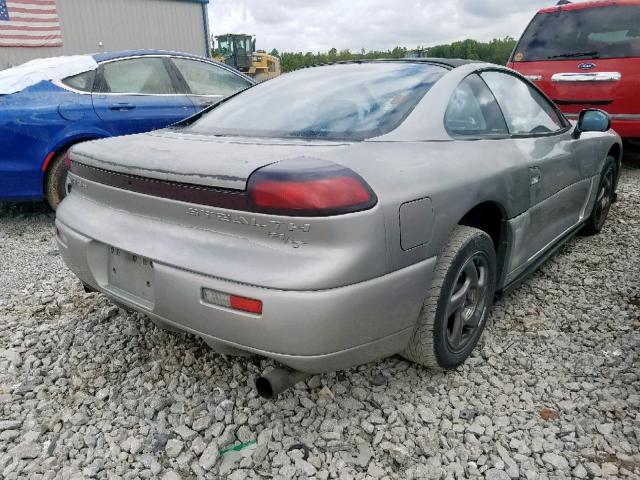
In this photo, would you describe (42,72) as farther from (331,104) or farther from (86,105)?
(331,104)

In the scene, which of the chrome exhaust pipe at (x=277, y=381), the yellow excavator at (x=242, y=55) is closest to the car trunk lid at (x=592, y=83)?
the chrome exhaust pipe at (x=277, y=381)

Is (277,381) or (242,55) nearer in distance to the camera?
(277,381)

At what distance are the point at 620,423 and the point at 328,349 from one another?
1.25 metres

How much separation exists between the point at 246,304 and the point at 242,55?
23.2 meters

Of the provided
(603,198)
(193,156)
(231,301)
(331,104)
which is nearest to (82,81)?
(331,104)

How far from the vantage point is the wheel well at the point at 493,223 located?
2.32 meters

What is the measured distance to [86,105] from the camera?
444cm

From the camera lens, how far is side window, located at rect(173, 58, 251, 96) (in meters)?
5.14

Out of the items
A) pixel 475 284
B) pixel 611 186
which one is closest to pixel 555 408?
pixel 475 284

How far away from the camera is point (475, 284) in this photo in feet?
7.72

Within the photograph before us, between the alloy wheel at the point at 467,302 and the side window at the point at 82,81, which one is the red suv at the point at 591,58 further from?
the side window at the point at 82,81

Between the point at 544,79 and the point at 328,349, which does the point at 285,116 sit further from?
the point at 544,79

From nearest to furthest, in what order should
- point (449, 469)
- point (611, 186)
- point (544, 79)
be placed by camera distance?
point (449, 469)
point (611, 186)
point (544, 79)

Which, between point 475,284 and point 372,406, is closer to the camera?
point 372,406
